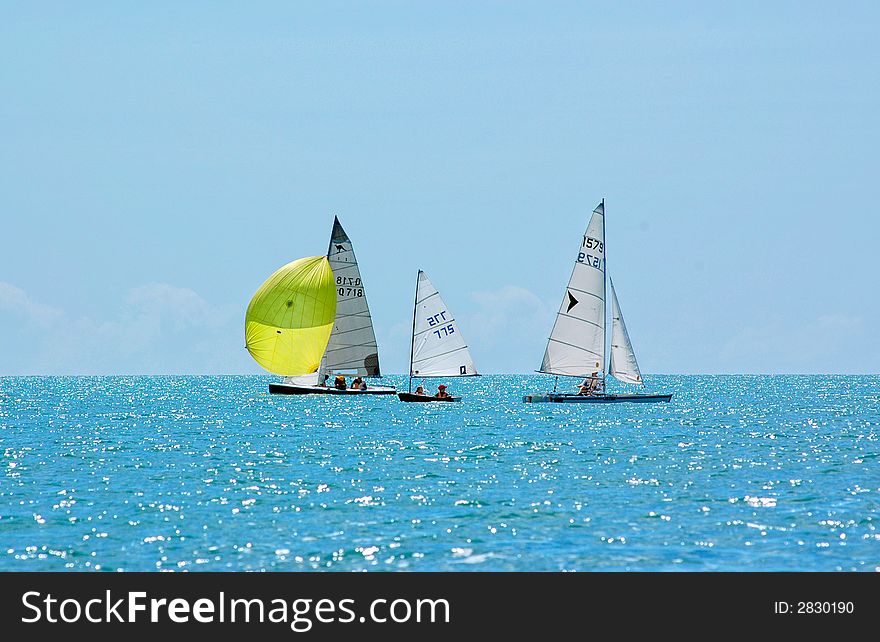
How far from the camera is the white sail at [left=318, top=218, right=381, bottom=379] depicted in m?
87.7

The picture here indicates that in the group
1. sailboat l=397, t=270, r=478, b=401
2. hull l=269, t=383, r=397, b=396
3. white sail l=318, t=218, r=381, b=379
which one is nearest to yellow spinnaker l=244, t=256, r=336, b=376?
white sail l=318, t=218, r=381, b=379

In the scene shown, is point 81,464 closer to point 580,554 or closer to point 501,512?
point 501,512

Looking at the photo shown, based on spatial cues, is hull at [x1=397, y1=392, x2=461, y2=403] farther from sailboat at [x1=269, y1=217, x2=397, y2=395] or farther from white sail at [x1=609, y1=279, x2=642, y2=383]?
white sail at [x1=609, y1=279, x2=642, y2=383]

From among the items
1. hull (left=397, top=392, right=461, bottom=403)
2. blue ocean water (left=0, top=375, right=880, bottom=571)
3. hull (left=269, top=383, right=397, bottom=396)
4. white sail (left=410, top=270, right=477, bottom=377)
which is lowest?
blue ocean water (left=0, top=375, right=880, bottom=571)

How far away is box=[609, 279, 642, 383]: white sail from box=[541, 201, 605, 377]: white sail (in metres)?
Result: 2.04

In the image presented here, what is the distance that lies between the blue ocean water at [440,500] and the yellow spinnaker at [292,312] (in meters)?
24.9

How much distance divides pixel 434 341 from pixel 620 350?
12.3 metres

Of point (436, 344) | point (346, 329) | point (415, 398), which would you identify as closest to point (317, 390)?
point (346, 329)

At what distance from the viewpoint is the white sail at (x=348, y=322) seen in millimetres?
87688

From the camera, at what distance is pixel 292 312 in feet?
285

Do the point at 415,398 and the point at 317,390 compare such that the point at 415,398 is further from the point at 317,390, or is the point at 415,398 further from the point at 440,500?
the point at 440,500

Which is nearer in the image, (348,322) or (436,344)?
(436,344)
